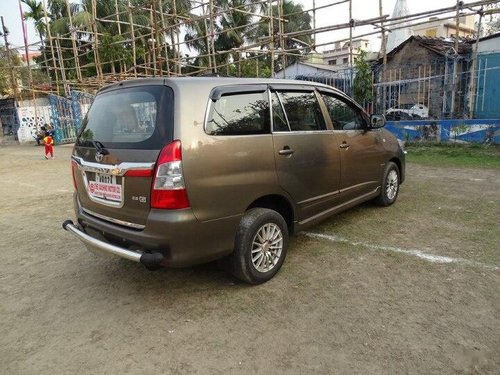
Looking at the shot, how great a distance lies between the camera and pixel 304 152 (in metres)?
3.71

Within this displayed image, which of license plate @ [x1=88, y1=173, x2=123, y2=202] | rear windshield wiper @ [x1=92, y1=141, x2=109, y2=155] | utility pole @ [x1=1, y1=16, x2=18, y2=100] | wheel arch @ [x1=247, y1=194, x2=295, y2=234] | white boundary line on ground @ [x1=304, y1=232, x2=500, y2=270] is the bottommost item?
white boundary line on ground @ [x1=304, y1=232, x2=500, y2=270]

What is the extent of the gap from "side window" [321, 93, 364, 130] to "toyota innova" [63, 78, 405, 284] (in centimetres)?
29

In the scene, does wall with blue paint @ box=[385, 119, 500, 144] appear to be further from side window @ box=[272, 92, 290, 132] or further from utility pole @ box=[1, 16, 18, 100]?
utility pole @ box=[1, 16, 18, 100]

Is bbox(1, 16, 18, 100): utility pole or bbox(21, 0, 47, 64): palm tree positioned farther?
bbox(21, 0, 47, 64): palm tree

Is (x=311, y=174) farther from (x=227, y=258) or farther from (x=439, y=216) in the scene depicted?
(x=439, y=216)

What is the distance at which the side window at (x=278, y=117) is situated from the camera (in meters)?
3.51

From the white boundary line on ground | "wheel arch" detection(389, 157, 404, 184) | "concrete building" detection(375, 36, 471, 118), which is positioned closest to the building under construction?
"concrete building" detection(375, 36, 471, 118)

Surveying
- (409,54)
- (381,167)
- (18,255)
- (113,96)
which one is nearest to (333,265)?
(381,167)

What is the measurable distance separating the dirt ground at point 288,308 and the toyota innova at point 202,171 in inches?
17.4

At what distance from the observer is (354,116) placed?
4711 mm

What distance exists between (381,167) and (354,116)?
82cm

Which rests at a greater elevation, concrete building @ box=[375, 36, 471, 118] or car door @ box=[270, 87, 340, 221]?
concrete building @ box=[375, 36, 471, 118]

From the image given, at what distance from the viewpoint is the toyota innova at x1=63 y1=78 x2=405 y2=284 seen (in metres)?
2.79

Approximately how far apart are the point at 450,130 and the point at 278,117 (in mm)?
8485
